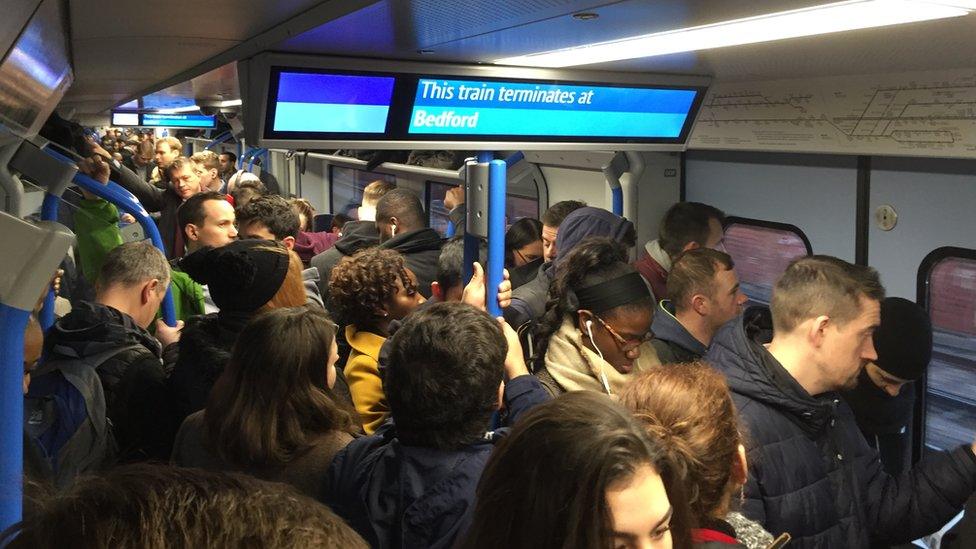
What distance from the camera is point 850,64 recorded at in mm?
3275

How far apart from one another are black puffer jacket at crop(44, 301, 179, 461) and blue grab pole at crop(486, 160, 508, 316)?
3.72ft

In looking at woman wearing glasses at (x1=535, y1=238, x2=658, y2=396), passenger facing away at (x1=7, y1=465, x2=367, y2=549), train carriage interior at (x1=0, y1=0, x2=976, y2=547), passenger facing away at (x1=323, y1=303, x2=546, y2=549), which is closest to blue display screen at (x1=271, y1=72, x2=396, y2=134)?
train carriage interior at (x1=0, y1=0, x2=976, y2=547)

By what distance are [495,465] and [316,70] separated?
186 cm

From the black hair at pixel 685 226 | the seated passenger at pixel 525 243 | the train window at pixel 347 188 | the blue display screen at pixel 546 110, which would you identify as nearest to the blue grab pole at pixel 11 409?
the blue display screen at pixel 546 110

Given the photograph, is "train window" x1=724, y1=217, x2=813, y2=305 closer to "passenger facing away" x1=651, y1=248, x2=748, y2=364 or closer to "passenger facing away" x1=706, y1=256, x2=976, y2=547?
"passenger facing away" x1=651, y1=248, x2=748, y2=364

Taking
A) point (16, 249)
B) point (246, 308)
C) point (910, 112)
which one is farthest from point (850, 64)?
point (16, 249)

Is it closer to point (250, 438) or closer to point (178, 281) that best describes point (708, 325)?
point (250, 438)

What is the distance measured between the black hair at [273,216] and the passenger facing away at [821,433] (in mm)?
2683

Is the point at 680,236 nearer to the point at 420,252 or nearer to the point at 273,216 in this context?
the point at 420,252

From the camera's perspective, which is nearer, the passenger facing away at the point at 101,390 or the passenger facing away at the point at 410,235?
the passenger facing away at the point at 101,390

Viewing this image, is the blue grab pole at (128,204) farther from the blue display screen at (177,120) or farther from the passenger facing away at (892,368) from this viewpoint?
the blue display screen at (177,120)

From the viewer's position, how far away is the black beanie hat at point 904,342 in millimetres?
3164

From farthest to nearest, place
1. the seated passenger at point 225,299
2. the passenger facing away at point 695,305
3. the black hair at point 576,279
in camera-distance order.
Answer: the passenger facing away at point 695,305, the black hair at point 576,279, the seated passenger at point 225,299

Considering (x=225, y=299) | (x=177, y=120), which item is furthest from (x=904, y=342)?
(x=177, y=120)
